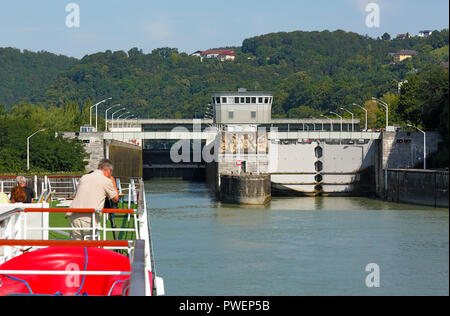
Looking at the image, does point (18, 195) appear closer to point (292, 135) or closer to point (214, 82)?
point (292, 135)

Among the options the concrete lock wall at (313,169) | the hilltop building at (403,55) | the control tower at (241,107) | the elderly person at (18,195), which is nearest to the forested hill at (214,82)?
the hilltop building at (403,55)

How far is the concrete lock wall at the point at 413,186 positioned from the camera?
1555 inches

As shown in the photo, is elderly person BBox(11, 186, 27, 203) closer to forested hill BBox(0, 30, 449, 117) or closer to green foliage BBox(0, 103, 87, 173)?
green foliage BBox(0, 103, 87, 173)

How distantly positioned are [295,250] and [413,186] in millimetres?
23654

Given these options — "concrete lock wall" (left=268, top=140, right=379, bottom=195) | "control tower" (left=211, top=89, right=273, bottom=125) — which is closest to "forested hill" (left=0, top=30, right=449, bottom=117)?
"control tower" (left=211, top=89, right=273, bottom=125)

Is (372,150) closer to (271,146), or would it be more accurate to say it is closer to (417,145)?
(417,145)

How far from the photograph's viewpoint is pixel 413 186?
44.5 m

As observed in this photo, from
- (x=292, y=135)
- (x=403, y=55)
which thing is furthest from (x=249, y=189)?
(x=403, y=55)

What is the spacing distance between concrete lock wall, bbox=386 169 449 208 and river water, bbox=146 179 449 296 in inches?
59.6

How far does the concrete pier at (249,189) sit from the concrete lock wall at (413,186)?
352 inches

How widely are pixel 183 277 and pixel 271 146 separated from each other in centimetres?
3585

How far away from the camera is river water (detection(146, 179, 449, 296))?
16.0 m

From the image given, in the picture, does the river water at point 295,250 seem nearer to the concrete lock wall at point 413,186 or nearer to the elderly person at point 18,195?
the concrete lock wall at point 413,186

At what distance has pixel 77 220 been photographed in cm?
745
